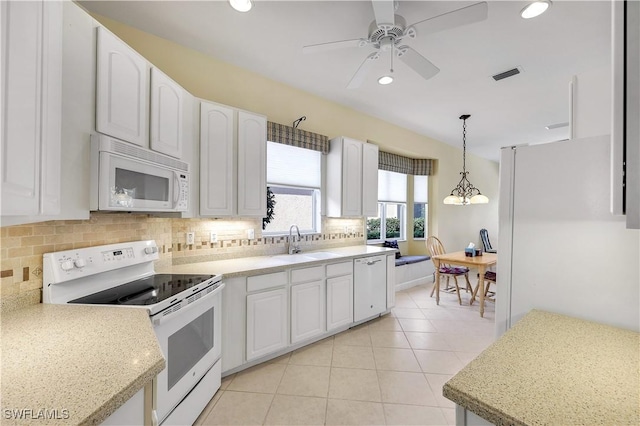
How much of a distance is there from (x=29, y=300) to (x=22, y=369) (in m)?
0.81

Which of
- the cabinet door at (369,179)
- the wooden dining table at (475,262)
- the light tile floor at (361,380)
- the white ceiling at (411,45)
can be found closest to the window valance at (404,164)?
the cabinet door at (369,179)

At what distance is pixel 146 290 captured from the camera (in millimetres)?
1682

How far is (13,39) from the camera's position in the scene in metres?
0.85

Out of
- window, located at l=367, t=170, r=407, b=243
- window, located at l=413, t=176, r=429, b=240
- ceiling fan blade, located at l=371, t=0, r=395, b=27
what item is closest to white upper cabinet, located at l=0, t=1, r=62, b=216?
ceiling fan blade, located at l=371, t=0, r=395, b=27

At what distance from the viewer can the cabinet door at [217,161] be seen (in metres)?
2.31

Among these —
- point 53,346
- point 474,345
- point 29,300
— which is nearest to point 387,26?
point 53,346

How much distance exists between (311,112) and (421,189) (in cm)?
331

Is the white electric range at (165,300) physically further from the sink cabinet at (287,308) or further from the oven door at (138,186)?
the oven door at (138,186)

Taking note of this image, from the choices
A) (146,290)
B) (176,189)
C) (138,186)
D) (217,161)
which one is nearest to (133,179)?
(138,186)

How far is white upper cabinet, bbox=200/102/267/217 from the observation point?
233cm

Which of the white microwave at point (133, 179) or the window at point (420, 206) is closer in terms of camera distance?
the white microwave at point (133, 179)

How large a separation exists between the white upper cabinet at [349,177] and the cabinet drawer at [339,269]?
2.33 ft

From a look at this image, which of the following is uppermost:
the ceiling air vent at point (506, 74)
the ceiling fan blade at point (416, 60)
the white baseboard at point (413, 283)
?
the ceiling air vent at point (506, 74)

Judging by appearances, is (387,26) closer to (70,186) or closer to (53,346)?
(70,186)
